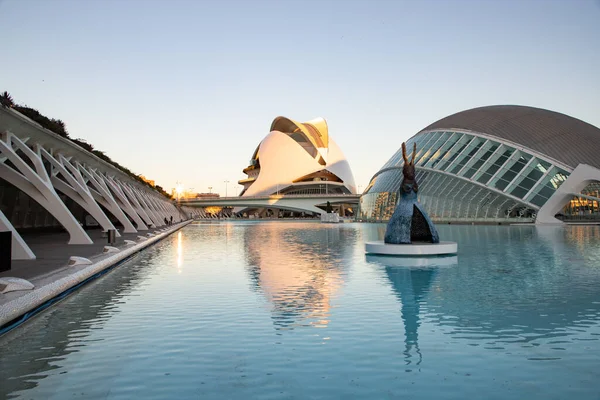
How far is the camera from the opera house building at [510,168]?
42.9 m

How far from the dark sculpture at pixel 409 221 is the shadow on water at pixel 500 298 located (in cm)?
240

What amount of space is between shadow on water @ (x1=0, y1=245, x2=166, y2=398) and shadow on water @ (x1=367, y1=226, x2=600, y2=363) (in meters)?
3.49

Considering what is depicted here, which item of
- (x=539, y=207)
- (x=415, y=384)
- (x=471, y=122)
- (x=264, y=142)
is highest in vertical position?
(x=264, y=142)

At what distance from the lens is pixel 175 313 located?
7660 mm

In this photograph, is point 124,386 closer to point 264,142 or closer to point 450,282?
point 450,282

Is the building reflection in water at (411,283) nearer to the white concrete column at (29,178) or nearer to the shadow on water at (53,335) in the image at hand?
the shadow on water at (53,335)

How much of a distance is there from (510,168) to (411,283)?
37.5 m

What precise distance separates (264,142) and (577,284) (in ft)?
347

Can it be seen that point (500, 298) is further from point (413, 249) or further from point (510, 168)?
point (510, 168)

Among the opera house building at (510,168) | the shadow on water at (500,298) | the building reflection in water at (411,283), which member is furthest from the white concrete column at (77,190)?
the opera house building at (510,168)

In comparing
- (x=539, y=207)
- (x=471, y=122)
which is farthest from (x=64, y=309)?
(x=471, y=122)

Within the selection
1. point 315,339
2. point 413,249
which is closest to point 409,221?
point 413,249

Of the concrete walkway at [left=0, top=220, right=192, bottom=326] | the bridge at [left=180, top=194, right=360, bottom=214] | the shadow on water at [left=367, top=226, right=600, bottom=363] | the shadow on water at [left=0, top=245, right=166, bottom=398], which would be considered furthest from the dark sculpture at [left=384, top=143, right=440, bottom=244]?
the bridge at [left=180, top=194, right=360, bottom=214]

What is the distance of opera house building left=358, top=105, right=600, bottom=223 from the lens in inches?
1689
